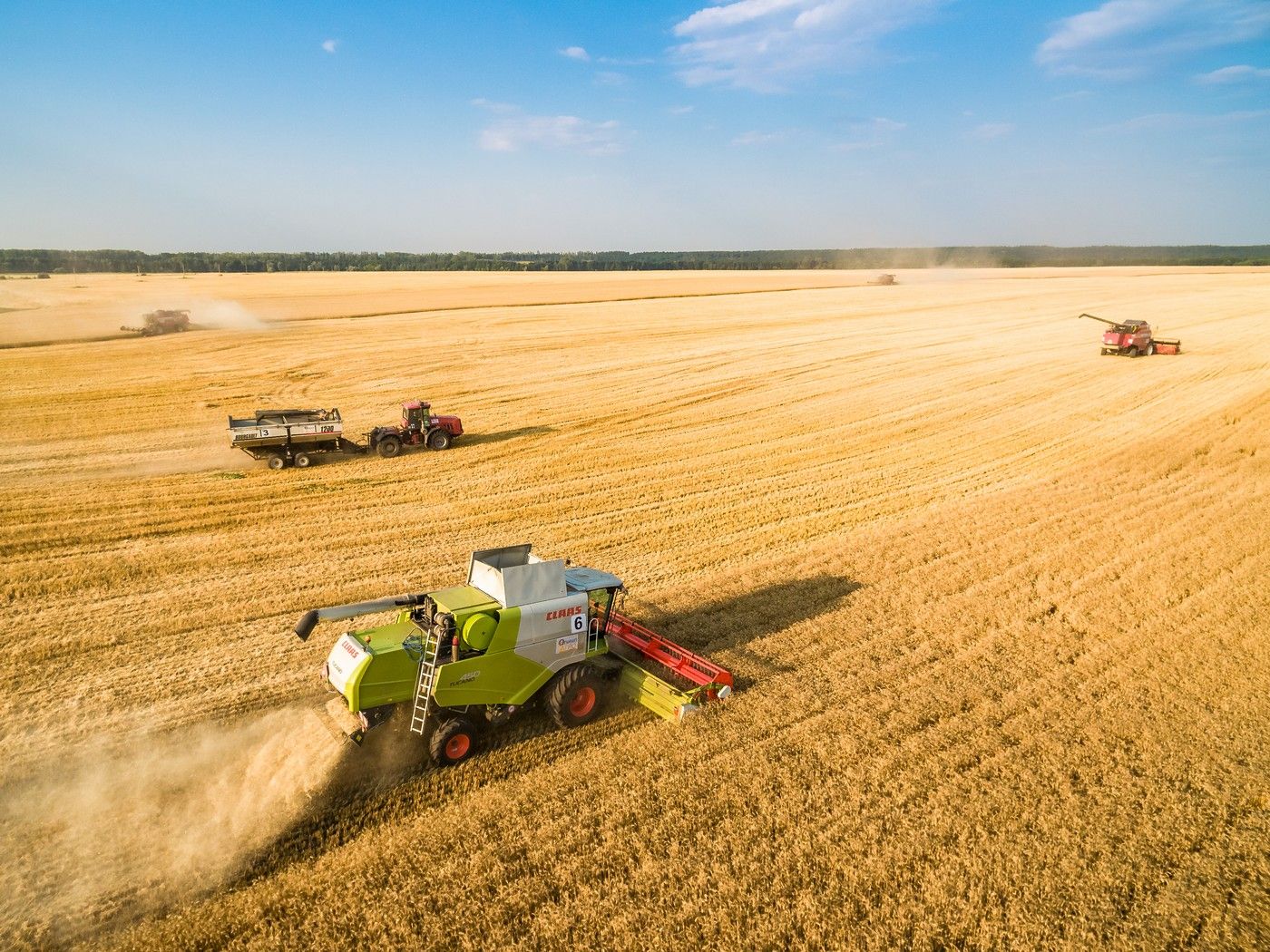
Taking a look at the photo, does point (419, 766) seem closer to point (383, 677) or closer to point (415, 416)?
point (383, 677)

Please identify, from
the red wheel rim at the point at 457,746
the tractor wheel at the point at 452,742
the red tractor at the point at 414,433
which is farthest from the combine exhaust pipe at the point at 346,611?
the red tractor at the point at 414,433

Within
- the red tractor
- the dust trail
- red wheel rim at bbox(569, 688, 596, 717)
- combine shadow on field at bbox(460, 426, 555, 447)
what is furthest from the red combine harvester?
the dust trail

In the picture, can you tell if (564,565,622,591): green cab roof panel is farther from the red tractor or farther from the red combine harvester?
the red combine harvester

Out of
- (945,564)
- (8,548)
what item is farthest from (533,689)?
(8,548)

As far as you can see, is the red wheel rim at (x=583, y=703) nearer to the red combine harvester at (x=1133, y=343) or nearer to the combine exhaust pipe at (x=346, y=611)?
the combine exhaust pipe at (x=346, y=611)

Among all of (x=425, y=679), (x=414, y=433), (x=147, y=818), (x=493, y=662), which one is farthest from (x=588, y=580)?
(x=414, y=433)
